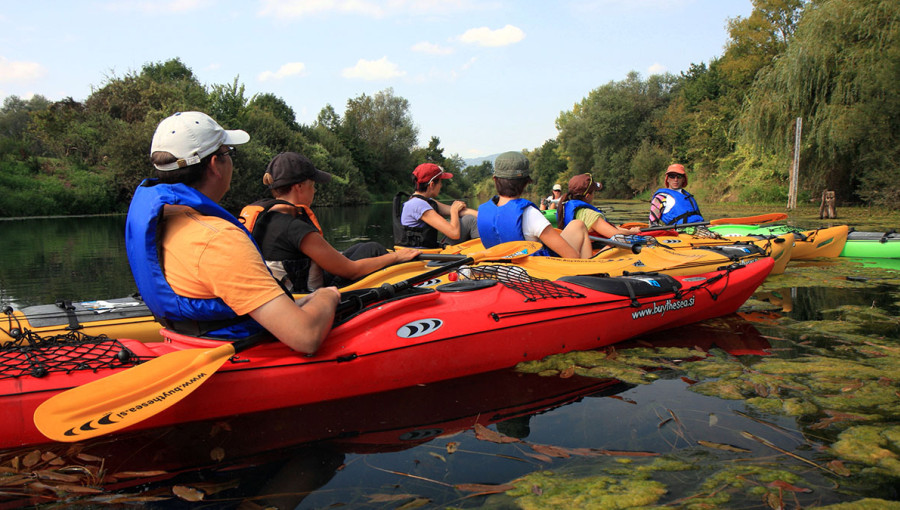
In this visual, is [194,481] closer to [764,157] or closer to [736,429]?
[736,429]

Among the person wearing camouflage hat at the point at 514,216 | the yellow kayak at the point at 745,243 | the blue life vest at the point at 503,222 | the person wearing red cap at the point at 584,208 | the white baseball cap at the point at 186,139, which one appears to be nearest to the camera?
the white baseball cap at the point at 186,139

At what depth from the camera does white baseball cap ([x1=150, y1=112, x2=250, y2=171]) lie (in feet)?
7.73

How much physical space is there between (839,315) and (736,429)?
9.68 feet

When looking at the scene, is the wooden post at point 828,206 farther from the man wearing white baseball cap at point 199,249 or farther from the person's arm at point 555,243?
the man wearing white baseball cap at point 199,249

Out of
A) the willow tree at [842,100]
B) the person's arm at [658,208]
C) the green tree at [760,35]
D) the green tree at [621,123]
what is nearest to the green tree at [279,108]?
the green tree at [621,123]

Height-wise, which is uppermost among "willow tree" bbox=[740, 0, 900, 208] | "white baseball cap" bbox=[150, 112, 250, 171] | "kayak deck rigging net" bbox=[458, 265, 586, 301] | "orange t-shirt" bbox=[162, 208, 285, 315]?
"willow tree" bbox=[740, 0, 900, 208]

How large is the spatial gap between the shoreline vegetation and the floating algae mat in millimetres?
13757

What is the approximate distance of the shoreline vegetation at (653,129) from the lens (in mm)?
15500

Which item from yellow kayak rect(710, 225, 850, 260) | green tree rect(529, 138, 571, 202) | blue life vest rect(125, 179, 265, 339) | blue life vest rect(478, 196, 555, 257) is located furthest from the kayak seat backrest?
green tree rect(529, 138, 571, 202)

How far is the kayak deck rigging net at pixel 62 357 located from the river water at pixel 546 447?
0.37 m

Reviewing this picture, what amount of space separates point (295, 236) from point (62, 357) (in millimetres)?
1254

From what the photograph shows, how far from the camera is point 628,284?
402 cm

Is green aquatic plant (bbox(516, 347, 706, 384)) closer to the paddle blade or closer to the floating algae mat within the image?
the floating algae mat

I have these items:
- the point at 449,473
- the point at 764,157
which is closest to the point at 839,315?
the point at 449,473
